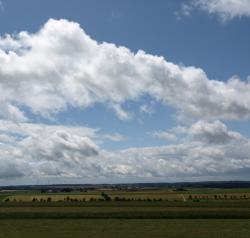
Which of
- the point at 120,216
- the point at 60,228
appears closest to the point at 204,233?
the point at 60,228

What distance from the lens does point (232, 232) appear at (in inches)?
1711

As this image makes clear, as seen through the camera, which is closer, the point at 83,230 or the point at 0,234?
the point at 0,234

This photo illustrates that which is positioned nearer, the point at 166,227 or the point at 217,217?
the point at 166,227

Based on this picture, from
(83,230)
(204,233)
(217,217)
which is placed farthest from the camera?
(217,217)

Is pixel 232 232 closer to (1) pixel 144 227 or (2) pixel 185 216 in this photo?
(1) pixel 144 227

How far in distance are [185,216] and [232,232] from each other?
20769 mm

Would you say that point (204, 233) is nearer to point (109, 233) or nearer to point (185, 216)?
point (109, 233)

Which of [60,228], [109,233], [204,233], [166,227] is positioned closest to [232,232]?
[204,233]

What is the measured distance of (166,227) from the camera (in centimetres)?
4831

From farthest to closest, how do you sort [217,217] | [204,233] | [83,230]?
1. [217,217]
2. [83,230]
3. [204,233]

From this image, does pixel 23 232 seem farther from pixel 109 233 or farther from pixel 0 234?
pixel 109 233

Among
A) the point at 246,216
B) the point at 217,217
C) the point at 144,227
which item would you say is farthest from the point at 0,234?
the point at 246,216

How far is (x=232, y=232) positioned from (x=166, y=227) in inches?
288

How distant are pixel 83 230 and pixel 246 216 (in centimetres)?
2791
